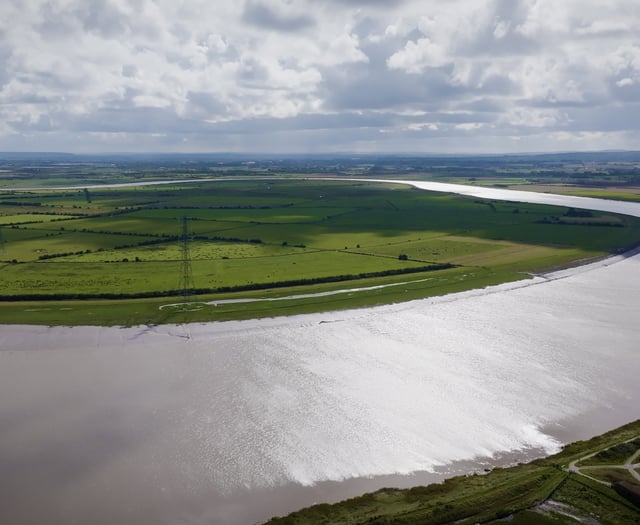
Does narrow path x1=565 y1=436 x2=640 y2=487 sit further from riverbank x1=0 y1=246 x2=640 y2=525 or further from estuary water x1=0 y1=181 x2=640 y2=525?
riverbank x1=0 y1=246 x2=640 y2=525

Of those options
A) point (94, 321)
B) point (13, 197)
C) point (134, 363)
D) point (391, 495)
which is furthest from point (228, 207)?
point (391, 495)

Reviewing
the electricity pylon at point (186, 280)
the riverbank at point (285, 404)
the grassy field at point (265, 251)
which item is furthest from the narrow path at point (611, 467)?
the electricity pylon at point (186, 280)

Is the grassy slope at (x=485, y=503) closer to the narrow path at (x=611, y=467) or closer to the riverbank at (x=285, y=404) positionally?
the narrow path at (x=611, y=467)

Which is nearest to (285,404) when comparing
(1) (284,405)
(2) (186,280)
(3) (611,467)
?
(1) (284,405)

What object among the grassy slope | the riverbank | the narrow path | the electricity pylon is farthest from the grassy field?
the narrow path

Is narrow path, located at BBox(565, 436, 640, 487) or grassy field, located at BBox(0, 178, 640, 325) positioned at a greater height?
narrow path, located at BBox(565, 436, 640, 487)

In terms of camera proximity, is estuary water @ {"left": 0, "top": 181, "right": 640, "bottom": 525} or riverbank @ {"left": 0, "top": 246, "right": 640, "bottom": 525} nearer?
estuary water @ {"left": 0, "top": 181, "right": 640, "bottom": 525}

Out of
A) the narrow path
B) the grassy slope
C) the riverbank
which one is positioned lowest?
the riverbank
